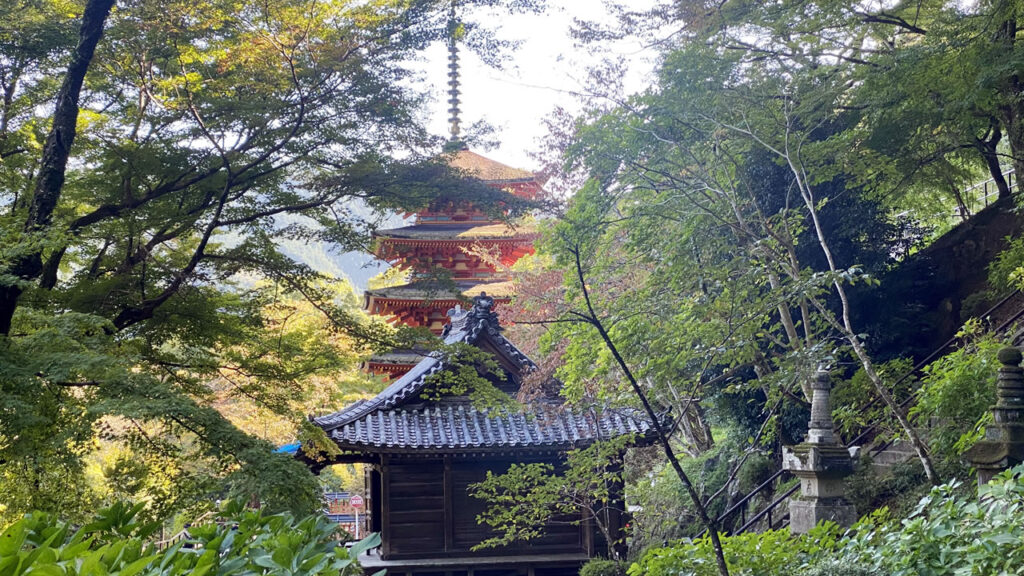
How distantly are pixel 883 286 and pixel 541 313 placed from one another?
5343mm

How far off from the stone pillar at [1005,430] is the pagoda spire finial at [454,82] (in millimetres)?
5116

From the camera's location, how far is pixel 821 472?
7.22 m

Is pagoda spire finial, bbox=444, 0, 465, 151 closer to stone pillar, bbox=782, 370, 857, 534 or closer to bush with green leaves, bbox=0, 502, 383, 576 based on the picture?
stone pillar, bbox=782, 370, 857, 534

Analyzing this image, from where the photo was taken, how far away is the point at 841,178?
12.1 metres

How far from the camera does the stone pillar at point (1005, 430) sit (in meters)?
5.98

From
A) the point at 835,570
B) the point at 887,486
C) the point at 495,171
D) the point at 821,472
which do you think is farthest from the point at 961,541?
the point at 495,171

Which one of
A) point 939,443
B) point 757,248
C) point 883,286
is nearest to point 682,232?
point 757,248

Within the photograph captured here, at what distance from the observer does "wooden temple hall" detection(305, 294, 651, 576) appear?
11.3 meters

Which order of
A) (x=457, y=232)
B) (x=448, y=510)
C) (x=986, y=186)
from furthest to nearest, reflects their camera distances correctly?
(x=457, y=232)
(x=986, y=186)
(x=448, y=510)

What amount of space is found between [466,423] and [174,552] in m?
9.94

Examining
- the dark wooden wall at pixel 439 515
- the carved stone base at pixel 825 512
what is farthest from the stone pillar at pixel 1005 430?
the dark wooden wall at pixel 439 515

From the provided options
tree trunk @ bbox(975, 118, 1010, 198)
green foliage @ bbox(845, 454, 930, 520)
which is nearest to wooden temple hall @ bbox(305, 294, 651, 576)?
green foliage @ bbox(845, 454, 930, 520)

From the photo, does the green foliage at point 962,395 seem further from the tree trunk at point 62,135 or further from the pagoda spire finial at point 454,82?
the tree trunk at point 62,135

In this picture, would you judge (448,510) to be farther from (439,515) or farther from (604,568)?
(604,568)
